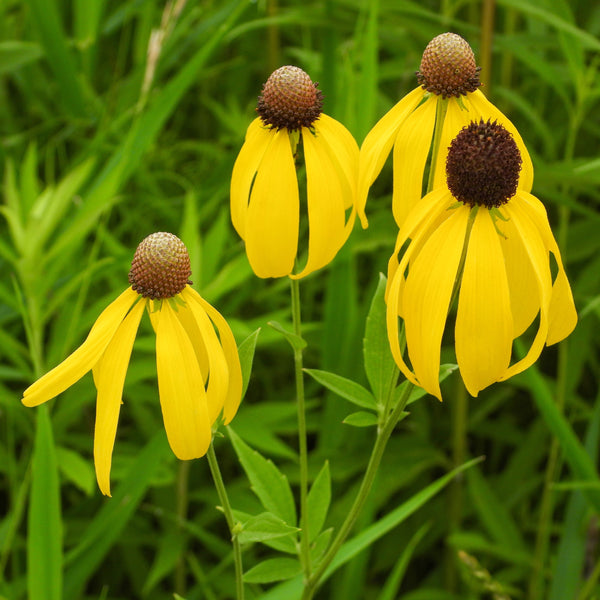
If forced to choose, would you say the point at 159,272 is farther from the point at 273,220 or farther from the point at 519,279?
the point at 519,279

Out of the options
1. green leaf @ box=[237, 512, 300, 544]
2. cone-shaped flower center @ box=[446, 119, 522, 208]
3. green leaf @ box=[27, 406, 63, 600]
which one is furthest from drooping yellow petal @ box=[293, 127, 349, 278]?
green leaf @ box=[27, 406, 63, 600]

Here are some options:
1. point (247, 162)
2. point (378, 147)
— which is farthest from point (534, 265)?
point (247, 162)

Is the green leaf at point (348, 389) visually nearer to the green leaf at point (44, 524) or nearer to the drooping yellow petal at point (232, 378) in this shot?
the drooping yellow petal at point (232, 378)

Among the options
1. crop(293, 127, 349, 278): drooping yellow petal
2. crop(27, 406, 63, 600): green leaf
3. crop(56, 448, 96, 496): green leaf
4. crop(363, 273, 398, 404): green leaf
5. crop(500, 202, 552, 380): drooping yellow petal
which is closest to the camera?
crop(500, 202, 552, 380): drooping yellow petal

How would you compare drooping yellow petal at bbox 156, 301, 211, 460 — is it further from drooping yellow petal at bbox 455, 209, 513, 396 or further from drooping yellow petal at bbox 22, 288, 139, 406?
drooping yellow petal at bbox 455, 209, 513, 396

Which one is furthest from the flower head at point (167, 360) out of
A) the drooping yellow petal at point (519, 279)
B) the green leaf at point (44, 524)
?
the green leaf at point (44, 524)
